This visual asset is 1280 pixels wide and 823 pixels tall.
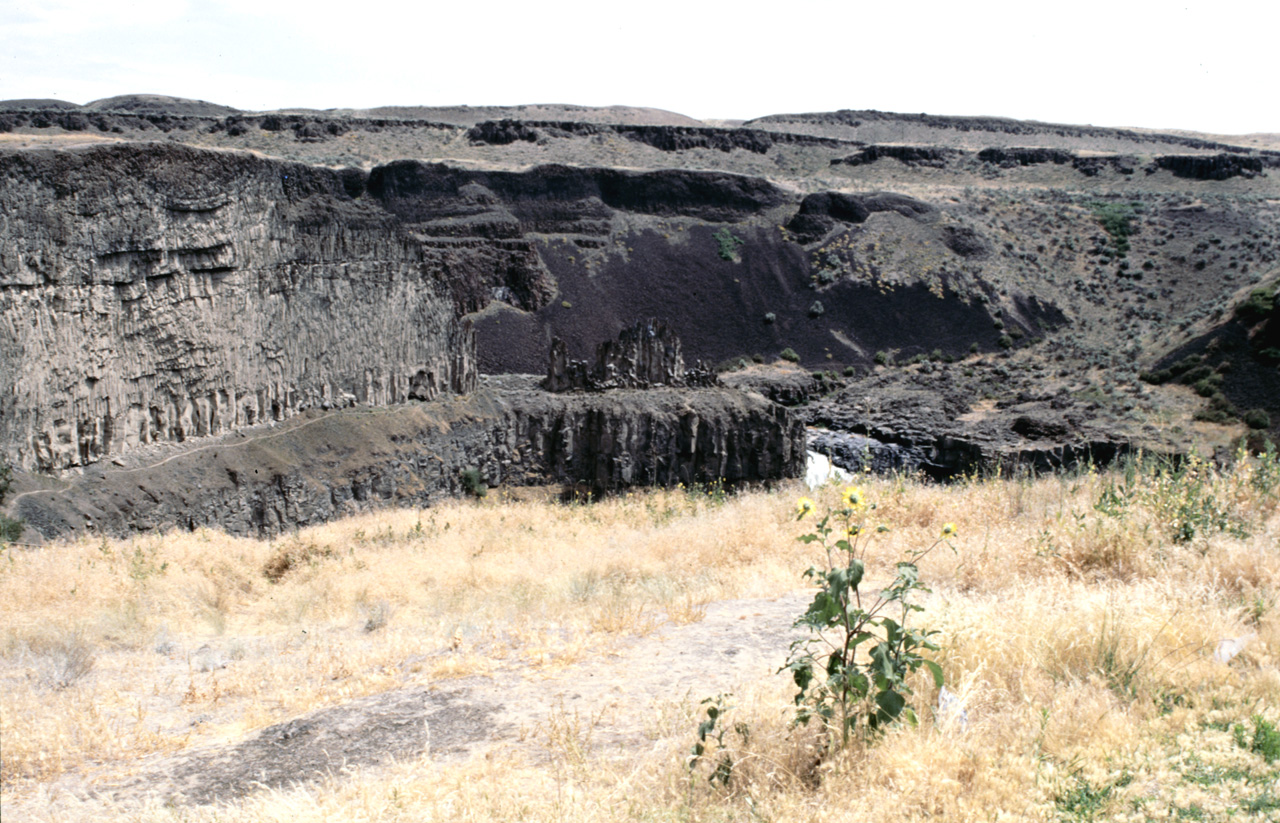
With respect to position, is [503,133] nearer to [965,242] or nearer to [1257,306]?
[965,242]

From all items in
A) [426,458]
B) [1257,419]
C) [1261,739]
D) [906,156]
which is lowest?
[426,458]

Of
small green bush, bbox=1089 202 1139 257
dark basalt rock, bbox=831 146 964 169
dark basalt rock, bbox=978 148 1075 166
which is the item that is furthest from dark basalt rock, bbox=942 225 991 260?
dark basalt rock, bbox=978 148 1075 166

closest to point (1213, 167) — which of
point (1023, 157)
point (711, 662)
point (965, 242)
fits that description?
point (1023, 157)

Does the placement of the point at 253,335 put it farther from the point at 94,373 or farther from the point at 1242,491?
the point at 1242,491

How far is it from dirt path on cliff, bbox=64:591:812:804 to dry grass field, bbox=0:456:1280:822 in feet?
0.36

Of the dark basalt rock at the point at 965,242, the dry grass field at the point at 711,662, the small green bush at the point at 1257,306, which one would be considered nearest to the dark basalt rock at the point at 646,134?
the dark basalt rock at the point at 965,242

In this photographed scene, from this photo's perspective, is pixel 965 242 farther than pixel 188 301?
Yes

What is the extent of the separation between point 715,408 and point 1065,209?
5373 centimetres

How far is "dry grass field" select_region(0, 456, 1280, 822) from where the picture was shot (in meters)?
4.67

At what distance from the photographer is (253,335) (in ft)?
69.6

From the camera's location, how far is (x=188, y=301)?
19859 millimetres

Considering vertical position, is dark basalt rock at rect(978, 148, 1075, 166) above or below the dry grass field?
above

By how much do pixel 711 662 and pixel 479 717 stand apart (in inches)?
70.8

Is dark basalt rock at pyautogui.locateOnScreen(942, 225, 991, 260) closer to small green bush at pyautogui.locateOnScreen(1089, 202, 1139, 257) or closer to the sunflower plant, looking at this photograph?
small green bush at pyautogui.locateOnScreen(1089, 202, 1139, 257)
